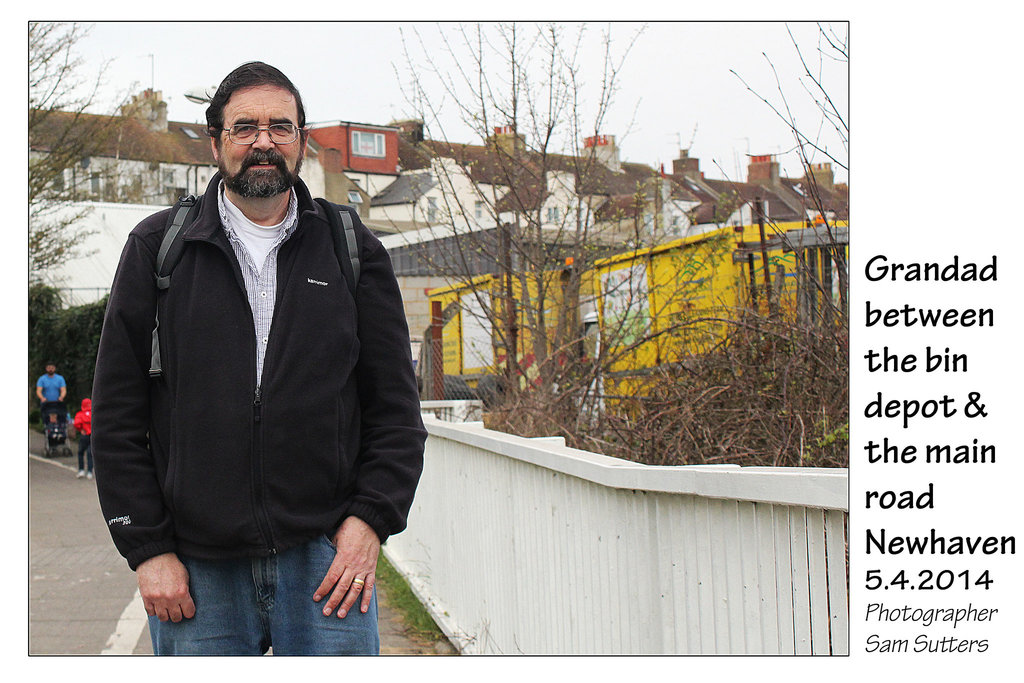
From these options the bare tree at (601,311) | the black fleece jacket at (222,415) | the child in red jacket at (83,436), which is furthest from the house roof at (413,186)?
the child in red jacket at (83,436)

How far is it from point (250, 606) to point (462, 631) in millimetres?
3565

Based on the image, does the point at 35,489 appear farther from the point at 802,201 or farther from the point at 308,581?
the point at 308,581

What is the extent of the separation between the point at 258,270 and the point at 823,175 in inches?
134

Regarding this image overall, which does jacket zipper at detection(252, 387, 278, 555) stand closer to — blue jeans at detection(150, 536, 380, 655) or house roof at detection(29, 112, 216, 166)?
blue jeans at detection(150, 536, 380, 655)

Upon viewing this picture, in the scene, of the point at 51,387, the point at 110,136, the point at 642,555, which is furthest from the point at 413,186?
the point at 51,387

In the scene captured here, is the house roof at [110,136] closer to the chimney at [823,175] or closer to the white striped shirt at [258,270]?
the chimney at [823,175]

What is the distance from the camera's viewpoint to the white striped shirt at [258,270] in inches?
112

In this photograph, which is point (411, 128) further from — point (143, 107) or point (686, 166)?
point (143, 107)

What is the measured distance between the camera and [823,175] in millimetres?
5457

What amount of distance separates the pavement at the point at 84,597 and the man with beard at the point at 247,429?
3652 millimetres

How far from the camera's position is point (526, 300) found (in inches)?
332

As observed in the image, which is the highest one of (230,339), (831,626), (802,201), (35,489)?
(802,201)

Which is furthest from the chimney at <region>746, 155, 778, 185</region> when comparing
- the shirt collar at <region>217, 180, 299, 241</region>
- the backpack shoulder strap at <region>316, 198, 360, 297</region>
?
the shirt collar at <region>217, 180, 299, 241</region>
